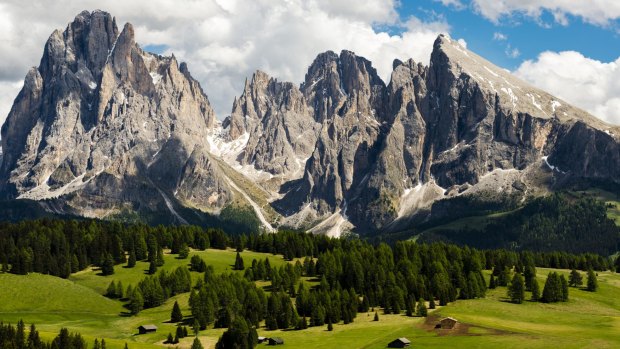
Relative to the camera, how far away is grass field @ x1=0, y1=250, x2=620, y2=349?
141 m

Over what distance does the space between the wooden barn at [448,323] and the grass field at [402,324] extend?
224 centimetres

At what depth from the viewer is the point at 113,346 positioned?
141375 mm

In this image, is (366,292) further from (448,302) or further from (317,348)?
(317,348)

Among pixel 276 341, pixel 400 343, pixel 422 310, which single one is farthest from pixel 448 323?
pixel 276 341

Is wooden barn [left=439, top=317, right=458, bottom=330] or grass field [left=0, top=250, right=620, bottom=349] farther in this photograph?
wooden barn [left=439, top=317, right=458, bottom=330]

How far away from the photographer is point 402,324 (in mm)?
161375

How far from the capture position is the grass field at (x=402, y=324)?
464 feet

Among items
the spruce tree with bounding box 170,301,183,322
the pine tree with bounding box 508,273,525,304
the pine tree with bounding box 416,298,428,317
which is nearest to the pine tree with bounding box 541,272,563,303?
the pine tree with bounding box 508,273,525,304

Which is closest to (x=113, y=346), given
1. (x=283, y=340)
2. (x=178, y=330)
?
(x=178, y=330)

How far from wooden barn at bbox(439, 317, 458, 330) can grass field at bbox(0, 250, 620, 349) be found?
7.35 ft

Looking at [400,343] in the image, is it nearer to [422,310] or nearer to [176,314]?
[422,310]

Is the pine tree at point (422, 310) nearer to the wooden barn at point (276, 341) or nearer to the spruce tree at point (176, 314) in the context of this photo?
the wooden barn at point (276, 341)

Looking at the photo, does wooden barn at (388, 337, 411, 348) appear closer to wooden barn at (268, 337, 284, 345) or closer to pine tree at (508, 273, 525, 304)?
wooden barn at (268, 337, 284, 345)

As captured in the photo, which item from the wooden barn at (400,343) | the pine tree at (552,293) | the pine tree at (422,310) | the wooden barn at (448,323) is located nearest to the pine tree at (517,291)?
the pine tree at (552,293)
